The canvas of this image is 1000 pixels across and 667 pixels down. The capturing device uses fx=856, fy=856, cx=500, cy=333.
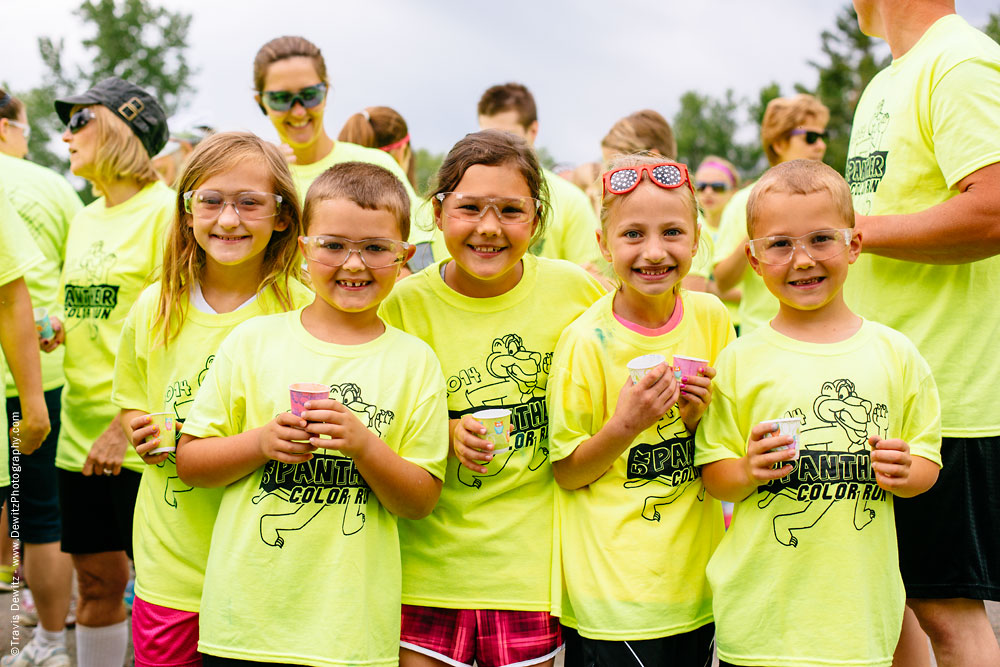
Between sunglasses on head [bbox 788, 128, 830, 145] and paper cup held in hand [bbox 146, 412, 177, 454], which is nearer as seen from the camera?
paper cup held in hand [bbox 146, 412, 177, 454]

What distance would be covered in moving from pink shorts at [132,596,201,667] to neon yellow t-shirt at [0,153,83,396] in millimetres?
2516

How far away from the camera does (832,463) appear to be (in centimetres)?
272

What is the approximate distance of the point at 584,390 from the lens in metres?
2.97

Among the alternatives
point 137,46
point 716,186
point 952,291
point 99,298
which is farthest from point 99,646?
point 137,46

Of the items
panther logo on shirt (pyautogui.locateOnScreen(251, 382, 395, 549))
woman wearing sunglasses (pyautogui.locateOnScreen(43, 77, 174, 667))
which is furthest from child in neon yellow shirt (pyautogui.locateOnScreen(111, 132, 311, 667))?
woman wearing sunglasses (pyautogui.locateOnScreen(43, 77, 174, 667))

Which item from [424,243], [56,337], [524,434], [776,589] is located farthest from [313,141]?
[776,589]

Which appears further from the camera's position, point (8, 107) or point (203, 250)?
point (8, 107)

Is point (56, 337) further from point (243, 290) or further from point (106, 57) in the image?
point (106, 57)

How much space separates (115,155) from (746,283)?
4269mm

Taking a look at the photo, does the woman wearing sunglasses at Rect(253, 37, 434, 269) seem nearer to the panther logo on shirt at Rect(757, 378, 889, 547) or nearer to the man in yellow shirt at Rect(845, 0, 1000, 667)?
the man in yellow shirt at Rect(845, 0, 1000, 667)

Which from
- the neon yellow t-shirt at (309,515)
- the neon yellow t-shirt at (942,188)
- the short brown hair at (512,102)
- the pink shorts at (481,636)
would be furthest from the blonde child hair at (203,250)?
the short brown hair at (512,102)

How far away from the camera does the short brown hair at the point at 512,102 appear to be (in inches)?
248

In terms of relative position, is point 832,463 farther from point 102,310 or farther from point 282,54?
point 282,54

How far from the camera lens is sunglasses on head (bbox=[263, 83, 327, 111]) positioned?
5.03 m
